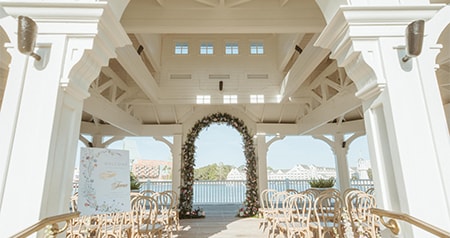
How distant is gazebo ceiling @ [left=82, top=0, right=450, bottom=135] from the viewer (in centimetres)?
362

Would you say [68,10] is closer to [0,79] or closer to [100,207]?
[100,207]

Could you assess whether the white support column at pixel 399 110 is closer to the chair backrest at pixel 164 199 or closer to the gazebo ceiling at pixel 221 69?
the gazebo ceiling at pixel 221 69

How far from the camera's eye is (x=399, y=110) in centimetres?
150

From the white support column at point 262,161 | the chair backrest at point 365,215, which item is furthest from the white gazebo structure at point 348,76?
the white support column at point 262,161

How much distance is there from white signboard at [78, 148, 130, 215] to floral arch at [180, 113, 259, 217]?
544cm

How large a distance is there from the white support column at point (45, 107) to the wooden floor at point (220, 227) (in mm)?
4180

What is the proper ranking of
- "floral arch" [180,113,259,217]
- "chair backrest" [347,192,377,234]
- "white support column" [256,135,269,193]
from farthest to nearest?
1. "white support column" [256,135,269,193]
2. "floral arch" [180,113,259,217]
3. "chair backrest" [347,192,377,234]

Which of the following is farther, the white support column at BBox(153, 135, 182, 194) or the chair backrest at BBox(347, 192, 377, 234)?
the white support column at BBox(153, 135, 182, 194)

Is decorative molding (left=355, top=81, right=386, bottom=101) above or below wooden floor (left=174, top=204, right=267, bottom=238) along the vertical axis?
above

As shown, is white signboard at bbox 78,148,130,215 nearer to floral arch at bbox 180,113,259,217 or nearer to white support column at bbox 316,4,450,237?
white support column at bbox 316,4,450,237

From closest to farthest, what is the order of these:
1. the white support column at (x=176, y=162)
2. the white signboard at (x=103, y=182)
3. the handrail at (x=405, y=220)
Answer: the handrail at (x=405, y=220) < the white signboard at (x=103, y=182) < the white support column at (x=176, y=162)

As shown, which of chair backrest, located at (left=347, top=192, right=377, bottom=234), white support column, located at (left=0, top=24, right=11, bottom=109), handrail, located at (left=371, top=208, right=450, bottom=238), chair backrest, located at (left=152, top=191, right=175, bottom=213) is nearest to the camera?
handrail, located at (left=371, top=208, right=450, bottom=238)

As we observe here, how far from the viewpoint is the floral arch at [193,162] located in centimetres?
715

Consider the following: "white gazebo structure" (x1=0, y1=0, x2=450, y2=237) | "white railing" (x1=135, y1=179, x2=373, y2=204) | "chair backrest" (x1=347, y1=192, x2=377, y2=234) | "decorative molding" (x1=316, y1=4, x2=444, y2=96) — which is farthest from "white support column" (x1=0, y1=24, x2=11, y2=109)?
"white railing" (x1=135, y1=179, x2=373, y2=204)
